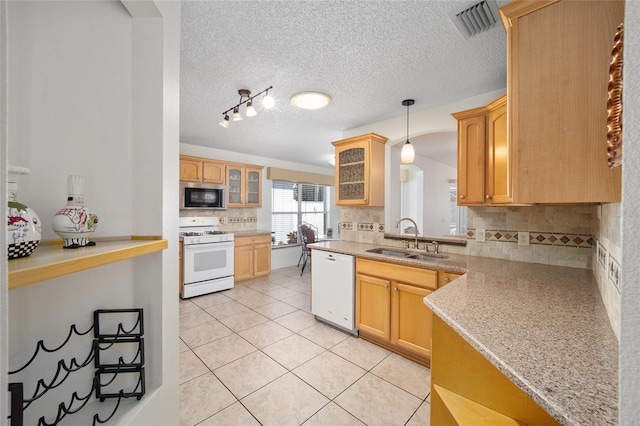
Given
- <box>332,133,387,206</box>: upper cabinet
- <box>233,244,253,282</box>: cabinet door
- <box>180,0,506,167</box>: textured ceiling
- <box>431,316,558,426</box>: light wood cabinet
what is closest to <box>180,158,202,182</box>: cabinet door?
<box>180,0,506,167</box>: textured ceiling

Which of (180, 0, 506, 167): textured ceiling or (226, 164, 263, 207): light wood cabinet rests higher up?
(180, 0, 506, 167): textured ceiling

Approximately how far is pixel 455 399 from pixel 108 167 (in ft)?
5.09

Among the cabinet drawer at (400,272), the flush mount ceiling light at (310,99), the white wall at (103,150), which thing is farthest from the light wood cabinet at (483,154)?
the white wall at (103,150)

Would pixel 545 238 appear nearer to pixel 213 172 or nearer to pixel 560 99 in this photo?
pixel 560 99

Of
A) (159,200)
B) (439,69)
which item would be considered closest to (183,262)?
(159,200)

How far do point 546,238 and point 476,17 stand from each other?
1720mm

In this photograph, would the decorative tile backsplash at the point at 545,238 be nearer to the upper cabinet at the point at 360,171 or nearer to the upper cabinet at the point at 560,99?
the upper cabinet at the point at 360,171

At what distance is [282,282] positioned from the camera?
471cm

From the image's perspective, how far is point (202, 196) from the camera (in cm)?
430

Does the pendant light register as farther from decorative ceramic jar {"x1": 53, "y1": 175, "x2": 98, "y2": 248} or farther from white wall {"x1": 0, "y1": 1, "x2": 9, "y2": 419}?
white wall {"x1": 0, "y1": 1, "x2": 9, "y2": 419}

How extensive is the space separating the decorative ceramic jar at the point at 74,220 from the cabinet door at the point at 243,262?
154 inches

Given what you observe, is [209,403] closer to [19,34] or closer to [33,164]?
[33,164]

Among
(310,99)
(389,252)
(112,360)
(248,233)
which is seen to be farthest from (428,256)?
(248,233)

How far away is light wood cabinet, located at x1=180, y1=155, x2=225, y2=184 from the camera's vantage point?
13.4 feet
